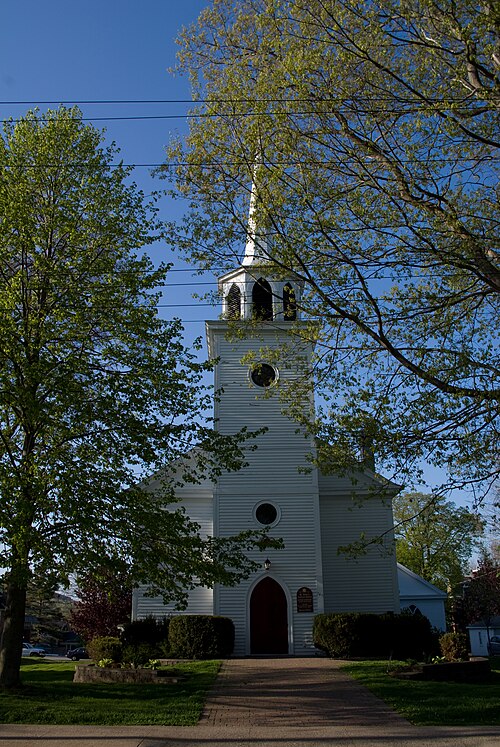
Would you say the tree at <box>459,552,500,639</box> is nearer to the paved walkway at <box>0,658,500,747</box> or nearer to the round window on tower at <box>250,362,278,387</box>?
the round window on tower at <box>250,362,278,387</box>

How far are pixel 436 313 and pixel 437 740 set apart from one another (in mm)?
6777

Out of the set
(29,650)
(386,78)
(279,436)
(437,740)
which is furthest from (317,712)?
(29,650)

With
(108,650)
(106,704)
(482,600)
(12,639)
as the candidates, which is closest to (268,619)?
(108,650)

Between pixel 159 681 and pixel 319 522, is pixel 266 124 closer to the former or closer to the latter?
pixel 159 681

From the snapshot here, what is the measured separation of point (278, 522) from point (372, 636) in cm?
454

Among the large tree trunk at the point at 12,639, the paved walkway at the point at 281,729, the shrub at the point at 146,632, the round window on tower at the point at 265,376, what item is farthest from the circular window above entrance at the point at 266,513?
the large tree trunk at the point at 12,639

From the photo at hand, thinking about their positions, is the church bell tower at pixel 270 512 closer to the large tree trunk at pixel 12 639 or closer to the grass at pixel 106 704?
the grass at pixel 106 704

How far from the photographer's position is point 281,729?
412 inches

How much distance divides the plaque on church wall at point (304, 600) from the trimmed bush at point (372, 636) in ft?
2.86

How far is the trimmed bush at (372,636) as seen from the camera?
20203 millimetres

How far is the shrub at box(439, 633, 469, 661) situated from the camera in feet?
56.9

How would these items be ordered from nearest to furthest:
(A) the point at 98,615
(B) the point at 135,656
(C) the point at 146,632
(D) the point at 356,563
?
(B) the point at 135,656 < (C) the point at 146,632 < (D) the point at 356,563 < (A) the point at 98,615

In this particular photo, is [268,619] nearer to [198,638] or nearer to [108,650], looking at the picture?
[198,638]

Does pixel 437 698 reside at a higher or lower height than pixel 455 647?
lower
